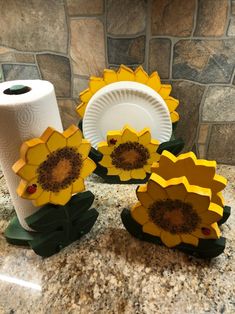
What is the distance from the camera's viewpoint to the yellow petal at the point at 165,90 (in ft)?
2.34

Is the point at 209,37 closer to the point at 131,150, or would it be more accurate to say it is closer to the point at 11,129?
the point at 131,150

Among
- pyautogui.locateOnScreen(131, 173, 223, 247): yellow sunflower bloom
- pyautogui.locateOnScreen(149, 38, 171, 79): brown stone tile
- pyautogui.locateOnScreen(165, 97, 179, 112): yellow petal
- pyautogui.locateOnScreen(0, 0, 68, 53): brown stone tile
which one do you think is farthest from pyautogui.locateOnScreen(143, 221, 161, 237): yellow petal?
pyautogui.locateOnScreen(0, 0, 68, 53): brown stone tile

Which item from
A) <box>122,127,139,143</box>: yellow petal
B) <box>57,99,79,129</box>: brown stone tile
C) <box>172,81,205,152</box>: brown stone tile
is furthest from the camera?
<box>57,99,79,129</box>: brown stone tile

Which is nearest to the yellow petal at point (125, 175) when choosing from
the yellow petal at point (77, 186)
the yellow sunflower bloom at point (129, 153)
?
the yellow sunflower bloom at point (129, 153)

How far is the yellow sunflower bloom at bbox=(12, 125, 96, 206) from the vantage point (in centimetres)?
46

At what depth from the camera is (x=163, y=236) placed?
0.58 meters

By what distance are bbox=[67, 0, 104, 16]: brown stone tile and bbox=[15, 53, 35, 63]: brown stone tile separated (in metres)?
0.18

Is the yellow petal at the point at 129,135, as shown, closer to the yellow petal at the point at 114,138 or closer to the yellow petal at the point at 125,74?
the yellow petal at the point at 114,138

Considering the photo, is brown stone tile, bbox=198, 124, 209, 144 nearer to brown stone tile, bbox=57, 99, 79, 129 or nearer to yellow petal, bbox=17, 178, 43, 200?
brown stone tile, bbox=57, 99, 79, 129

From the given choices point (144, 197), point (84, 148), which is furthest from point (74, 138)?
point (144, 197)

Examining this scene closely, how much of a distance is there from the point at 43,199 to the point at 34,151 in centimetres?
11

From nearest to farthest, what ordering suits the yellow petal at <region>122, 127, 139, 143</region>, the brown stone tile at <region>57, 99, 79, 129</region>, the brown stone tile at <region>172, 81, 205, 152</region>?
the yellow petal at <region>122, 127, 139, 143</region> < the brown stone tile at <region>172, 81, 205, 152</region> < the brown stone tile at <region>57, 99, 79, 129</region>

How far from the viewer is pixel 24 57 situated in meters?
0.81

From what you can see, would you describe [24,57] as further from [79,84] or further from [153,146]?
[153,146]
